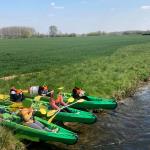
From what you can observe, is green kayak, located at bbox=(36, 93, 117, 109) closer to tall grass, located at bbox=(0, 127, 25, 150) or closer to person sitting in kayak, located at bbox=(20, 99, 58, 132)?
person sitting in kayak, located at bbox=(20, 99, 58, 132)

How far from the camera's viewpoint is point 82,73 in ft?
88.8

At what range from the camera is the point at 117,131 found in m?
15.6

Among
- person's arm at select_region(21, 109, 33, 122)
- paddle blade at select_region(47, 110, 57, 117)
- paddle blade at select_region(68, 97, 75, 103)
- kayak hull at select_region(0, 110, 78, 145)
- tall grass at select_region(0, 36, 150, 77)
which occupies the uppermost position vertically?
person's arm at select_region(21, 109, 33, 122)

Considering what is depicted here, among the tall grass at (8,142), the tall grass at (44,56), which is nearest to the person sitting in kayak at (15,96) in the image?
the tall grass at (8,142)

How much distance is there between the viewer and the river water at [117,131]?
1374 centimetres

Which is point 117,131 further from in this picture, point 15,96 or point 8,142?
point 8,142

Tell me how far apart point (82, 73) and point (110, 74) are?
2.02 meters

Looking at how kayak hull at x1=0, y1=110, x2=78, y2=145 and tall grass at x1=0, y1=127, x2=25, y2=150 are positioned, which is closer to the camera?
tall grass at x1=0, y1=127, x2=25, y2=150

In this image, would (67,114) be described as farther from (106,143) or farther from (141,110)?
(141,110)

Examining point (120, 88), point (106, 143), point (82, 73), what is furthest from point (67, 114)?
point (82, 73)

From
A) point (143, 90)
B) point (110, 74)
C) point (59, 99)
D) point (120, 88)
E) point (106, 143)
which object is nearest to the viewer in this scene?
point (106, 143)

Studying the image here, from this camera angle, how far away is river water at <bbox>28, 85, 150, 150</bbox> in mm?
13742

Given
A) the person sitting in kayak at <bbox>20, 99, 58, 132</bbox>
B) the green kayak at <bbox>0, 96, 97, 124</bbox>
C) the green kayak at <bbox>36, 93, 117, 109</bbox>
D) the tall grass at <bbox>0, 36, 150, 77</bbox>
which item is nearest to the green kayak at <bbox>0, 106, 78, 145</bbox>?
the person sitting in kayak at <bbox>20, 99, 58, 132</bbox>

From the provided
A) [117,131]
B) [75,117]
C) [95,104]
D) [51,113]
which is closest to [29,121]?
[51,113]
